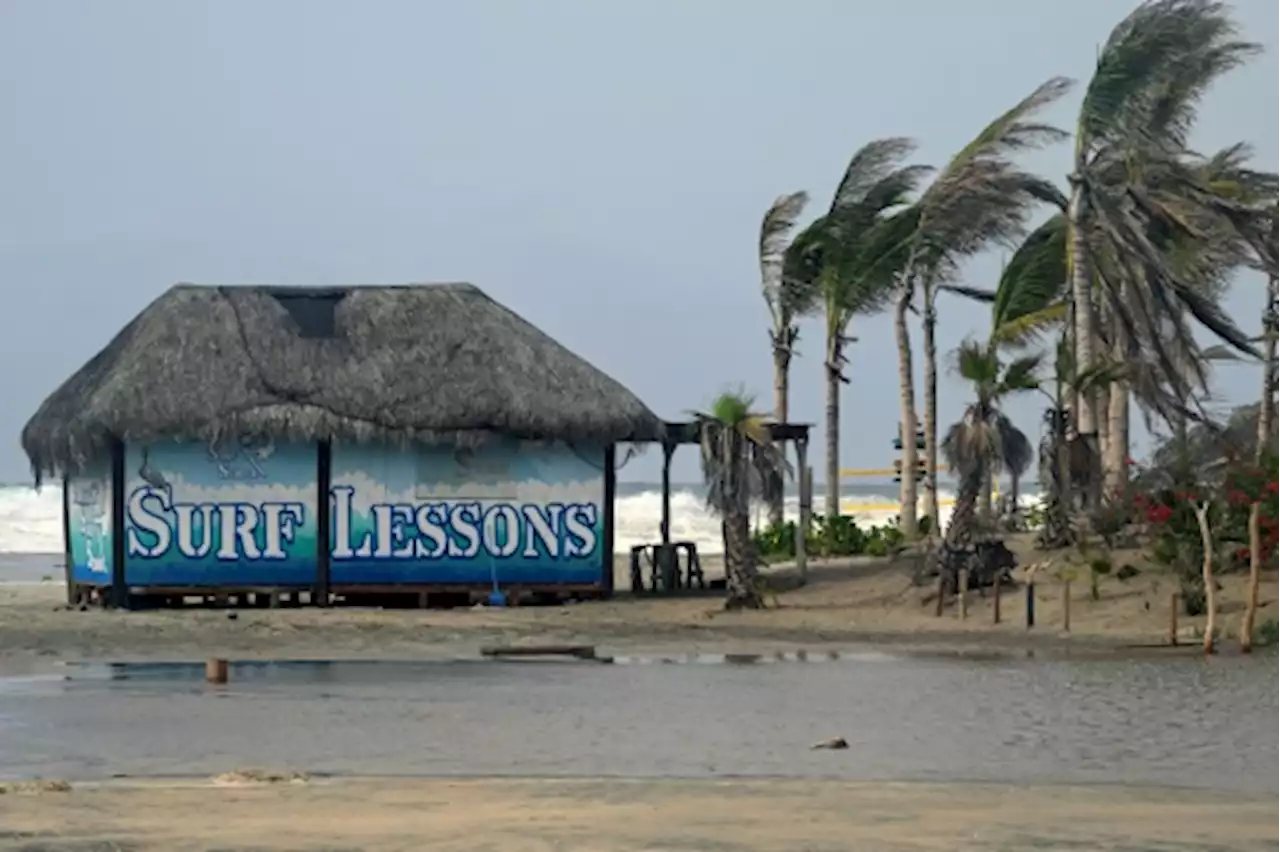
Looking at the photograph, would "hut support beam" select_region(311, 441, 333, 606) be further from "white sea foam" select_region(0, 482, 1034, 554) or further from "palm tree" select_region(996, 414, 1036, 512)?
"white sea foam" select_region(0, 482, 1034, 554)

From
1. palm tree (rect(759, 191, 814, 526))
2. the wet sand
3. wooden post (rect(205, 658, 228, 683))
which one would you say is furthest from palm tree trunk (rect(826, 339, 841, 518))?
the wet sand

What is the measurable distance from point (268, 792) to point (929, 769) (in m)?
4.35

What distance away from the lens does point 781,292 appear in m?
35.5

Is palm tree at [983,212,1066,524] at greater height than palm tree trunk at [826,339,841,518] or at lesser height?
greater

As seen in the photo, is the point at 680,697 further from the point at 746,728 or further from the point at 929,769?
the point at 929,769

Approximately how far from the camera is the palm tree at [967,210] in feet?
102

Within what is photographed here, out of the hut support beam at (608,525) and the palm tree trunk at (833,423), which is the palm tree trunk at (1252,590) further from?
the palm tree trunk at (833,423)

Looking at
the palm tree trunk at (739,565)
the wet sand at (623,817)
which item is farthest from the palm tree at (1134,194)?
the wet sand at (623,817)

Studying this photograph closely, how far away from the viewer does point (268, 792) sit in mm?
12719

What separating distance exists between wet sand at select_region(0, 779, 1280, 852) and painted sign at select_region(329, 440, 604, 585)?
49.6ft

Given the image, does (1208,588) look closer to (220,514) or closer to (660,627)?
(660,627)

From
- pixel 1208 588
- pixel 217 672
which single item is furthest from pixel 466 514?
pixel 1208 588

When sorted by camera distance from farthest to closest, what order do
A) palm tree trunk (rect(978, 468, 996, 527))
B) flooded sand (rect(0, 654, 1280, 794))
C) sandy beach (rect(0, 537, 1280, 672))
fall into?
1. palm tree trunk (rect(978, 468, 996, 527))
2. sandy beach (rect(0, 537, 1280, 672))
3. flooded sand (rect(0, 654, 1280, 794))

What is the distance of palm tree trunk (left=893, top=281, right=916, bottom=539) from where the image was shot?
3574cm
